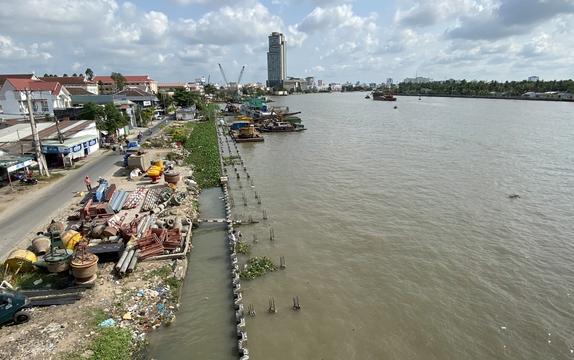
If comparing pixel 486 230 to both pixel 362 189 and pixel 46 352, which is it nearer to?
pixel 362 189

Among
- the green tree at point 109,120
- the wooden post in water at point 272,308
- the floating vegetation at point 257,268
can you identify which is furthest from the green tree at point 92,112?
the wooden post in water at point 272,308

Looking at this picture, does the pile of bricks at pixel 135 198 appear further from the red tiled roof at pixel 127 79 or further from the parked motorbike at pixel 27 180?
the red tiled roof at pixel 127 79

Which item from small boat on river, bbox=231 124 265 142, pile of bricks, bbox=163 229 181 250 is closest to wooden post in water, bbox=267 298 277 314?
pile of bricks, bbox=163 229 181 250

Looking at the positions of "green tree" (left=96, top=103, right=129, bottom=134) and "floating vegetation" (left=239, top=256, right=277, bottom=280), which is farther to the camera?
"green tree" (left=96, top=103, right=129, bottom=134)

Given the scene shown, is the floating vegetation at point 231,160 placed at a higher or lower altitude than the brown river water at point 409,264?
higher

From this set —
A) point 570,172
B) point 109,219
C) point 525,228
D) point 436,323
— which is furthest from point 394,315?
point 570,172

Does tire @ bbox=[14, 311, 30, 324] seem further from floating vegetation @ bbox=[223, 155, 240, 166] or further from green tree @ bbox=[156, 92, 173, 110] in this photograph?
green tree @ bbox=[156, 92, 173, 110]
